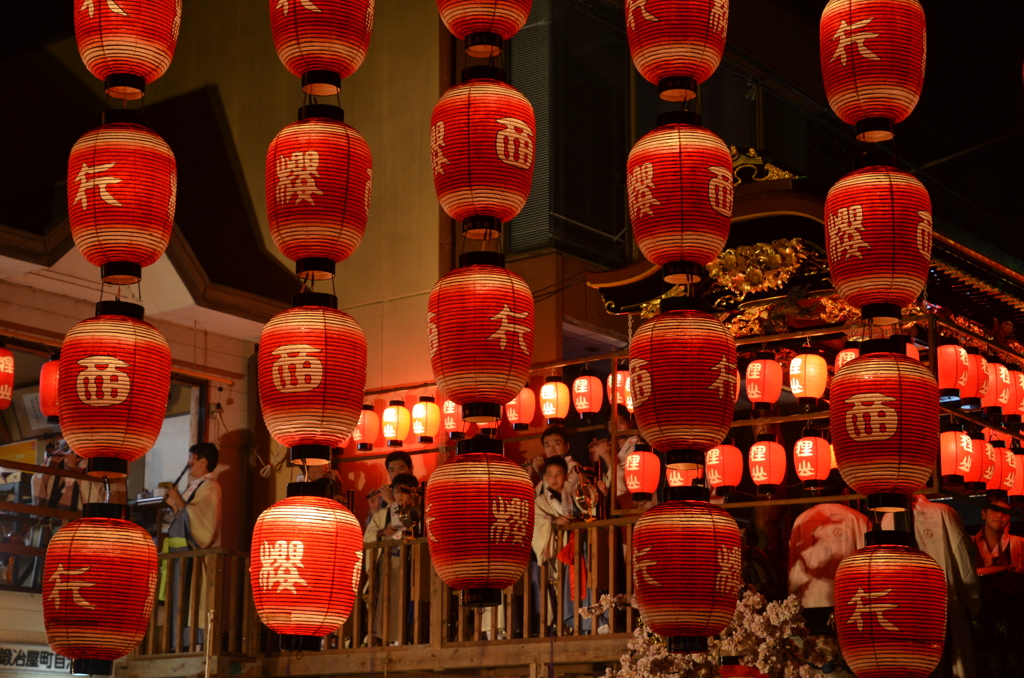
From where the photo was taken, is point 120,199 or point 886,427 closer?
point 886,427

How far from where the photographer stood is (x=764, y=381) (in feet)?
34.3

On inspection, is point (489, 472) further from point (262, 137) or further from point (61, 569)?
point (262, 137)

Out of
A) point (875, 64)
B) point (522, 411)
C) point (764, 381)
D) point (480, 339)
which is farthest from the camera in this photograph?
point (522, 411)

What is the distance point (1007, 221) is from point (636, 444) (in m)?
5.42

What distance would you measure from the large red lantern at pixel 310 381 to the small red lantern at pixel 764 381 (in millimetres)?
5642

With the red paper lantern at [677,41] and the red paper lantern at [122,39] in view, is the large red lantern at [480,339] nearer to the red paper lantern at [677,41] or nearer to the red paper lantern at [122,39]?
the red paper lantern at [677,41]

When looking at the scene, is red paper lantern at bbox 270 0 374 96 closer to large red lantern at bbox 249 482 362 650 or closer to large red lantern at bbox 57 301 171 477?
large red lantern at bbox 57 301 171 477

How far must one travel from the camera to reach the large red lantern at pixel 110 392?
5.36 metres

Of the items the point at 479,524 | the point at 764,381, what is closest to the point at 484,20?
the point at 479,524

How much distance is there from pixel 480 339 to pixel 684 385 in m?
0.82

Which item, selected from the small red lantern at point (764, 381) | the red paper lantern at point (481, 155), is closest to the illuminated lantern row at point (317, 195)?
the red paper lantern at point (481, 155)

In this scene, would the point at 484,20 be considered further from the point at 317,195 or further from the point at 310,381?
the point at 310,381

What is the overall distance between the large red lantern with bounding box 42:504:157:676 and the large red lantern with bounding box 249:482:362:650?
54 cm

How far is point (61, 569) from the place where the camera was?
17.6 ft
